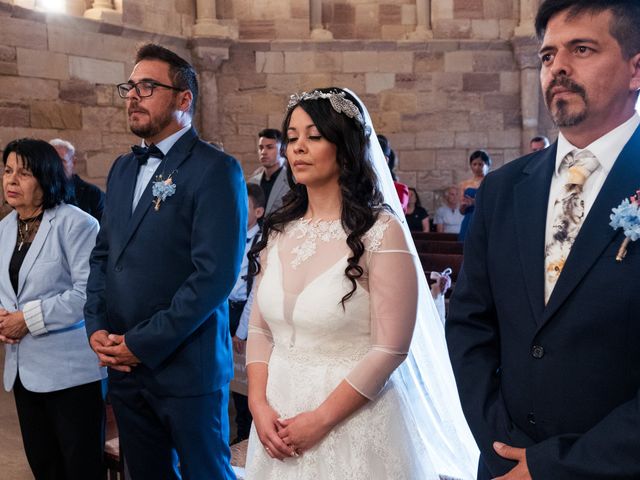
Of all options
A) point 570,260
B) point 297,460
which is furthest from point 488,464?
point 297,460

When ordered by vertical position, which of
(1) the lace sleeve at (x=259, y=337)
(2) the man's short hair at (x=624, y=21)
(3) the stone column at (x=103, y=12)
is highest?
(3) the stone column at (x=103, y=12)

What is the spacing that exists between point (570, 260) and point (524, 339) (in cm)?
19

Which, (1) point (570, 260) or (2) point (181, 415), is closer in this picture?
(1) point (570, 260)

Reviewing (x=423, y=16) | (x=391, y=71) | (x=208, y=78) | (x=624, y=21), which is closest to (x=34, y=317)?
(x=624, y=21)

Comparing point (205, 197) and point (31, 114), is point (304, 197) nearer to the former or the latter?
point (205, 197)

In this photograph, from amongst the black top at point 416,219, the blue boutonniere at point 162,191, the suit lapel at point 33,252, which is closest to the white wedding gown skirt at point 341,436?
the blue boutonniere at point 162,191

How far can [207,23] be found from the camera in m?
8.12

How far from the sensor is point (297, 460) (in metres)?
1.83

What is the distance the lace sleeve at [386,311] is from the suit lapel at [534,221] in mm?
446

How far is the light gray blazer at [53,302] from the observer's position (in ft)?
8.72

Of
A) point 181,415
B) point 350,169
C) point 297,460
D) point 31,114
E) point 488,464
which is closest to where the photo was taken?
point 488,464

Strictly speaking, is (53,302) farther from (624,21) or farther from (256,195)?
(624,21)

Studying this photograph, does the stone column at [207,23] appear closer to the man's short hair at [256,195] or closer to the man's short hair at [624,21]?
the man's short hair at [256,195]

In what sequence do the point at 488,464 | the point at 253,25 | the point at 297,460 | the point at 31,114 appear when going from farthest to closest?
1. the point at 253,25
2. the point at 31,114
3. the point at 297,460
4. the point at 488,464
